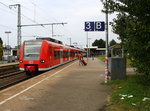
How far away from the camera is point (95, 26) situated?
12672mm

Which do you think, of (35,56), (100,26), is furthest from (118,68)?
(35,56)

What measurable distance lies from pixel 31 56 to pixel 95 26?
643 cm

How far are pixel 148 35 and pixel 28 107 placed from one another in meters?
4.26

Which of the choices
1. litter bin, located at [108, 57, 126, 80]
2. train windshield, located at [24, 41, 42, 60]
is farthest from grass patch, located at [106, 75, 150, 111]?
train windshield, located at [24, 41, 42, 60]

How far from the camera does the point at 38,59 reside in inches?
667

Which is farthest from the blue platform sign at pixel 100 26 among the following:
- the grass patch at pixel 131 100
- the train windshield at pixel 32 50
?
the train windshield at pixel 32 50

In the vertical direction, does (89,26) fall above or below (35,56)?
above

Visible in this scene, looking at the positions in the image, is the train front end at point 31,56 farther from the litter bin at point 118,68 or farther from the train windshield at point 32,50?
the litter bin at point 118,68

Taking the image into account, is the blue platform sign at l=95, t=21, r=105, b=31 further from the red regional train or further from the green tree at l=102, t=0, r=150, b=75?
the red regional train

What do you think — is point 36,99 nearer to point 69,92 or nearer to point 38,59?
point 69,92

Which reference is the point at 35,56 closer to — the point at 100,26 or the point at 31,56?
the point at 31,56

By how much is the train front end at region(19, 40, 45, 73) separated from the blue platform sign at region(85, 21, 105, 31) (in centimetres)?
531

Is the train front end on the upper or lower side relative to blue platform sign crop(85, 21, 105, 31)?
lower

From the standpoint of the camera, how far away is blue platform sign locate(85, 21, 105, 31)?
12430 mm
